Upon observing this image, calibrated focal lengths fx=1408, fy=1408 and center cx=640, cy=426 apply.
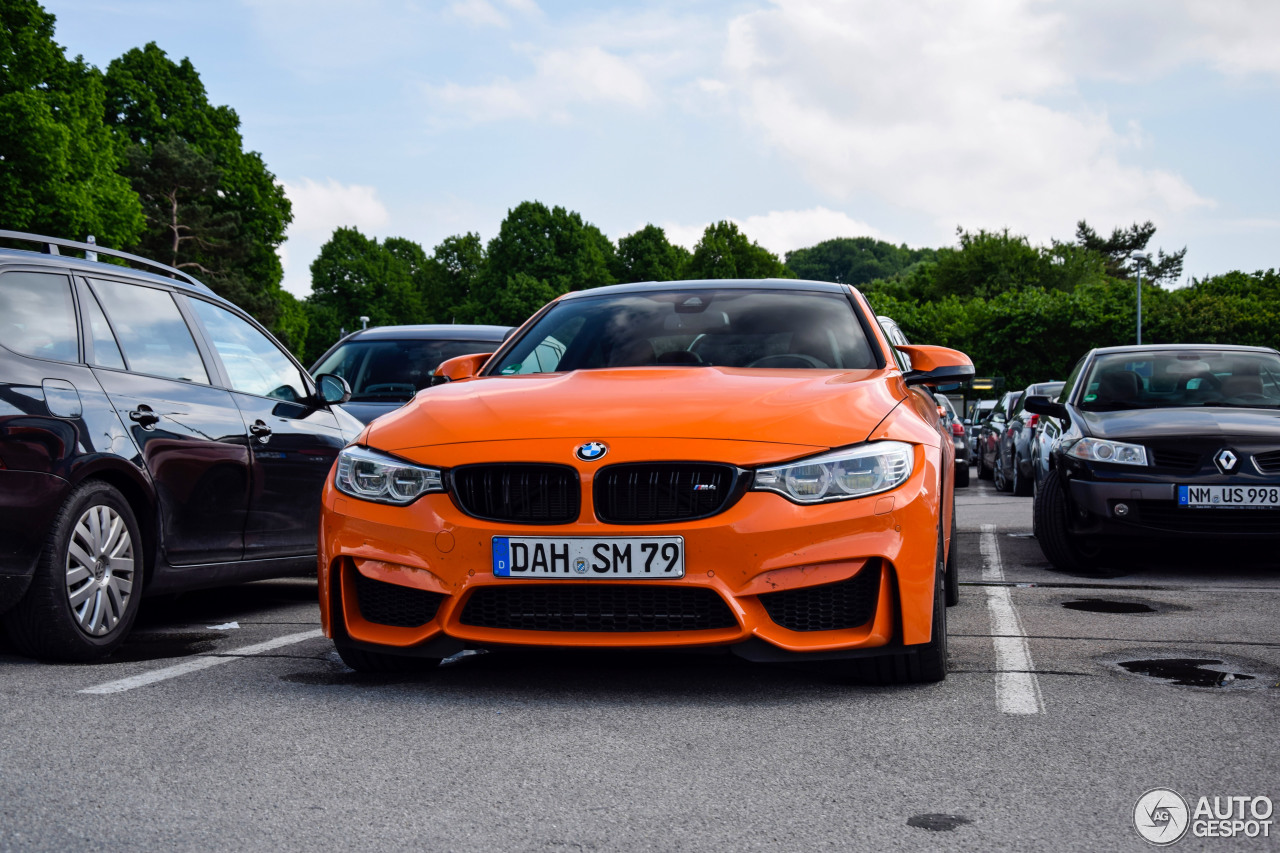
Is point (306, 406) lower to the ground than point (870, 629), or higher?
higher

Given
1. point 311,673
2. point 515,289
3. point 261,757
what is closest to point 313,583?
point 311,673

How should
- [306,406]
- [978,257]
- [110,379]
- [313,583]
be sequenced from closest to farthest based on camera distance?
[110,379], [306,406], [313,583], [978,257]

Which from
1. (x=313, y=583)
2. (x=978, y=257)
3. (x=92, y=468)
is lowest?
(x=313, y=583)

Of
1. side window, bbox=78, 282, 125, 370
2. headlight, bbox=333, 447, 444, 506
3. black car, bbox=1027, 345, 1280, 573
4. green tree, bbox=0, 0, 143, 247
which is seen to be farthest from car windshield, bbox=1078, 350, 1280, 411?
green tree, bbox=0, 0, 143, 247

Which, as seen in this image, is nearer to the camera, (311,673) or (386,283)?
(311,673)

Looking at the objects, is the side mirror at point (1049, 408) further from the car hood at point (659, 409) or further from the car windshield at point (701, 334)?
the car hood at point (659, 409)

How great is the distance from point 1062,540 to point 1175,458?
814 millimetres

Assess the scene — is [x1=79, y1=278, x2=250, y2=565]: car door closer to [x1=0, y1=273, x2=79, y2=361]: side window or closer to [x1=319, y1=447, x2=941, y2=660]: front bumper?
[x1=0, y1=273, x2=79, y2=361]: side window

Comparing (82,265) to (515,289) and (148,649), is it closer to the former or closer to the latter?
(148,649)

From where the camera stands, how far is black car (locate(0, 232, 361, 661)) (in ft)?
16.8

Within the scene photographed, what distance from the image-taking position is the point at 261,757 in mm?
3775

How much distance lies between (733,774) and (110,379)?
3399 millimetres

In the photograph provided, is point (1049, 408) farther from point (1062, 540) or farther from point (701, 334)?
point (701, 334)

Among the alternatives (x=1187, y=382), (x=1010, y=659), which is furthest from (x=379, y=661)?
(x=1187, y=382)
